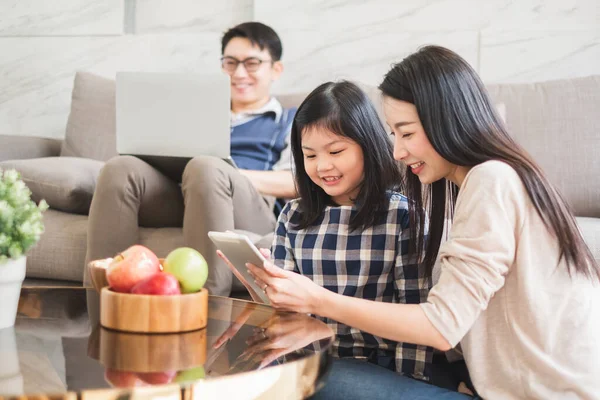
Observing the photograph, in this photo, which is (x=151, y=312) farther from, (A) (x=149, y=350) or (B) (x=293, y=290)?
(B) (x=293, y=290)

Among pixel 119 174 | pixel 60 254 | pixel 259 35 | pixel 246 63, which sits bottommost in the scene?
pixel 60 254

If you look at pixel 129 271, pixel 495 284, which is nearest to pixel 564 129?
pixel 495 284

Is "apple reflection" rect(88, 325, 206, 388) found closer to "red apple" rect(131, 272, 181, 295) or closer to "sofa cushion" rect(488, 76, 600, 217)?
"red apple" rect(131, 272, 181, 295)

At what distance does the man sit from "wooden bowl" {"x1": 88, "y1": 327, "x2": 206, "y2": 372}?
945mm

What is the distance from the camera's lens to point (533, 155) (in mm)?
2357

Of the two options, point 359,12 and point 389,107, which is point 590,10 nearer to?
point 359,12

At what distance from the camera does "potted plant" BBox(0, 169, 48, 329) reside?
997 mm

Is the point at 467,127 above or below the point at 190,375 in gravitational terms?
above

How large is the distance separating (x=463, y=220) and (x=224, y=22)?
2324 millimetres

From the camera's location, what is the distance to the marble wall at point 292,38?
2836 mm

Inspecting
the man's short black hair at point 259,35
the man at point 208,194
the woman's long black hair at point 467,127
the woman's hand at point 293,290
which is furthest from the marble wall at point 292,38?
the woman's hand at point 293,290

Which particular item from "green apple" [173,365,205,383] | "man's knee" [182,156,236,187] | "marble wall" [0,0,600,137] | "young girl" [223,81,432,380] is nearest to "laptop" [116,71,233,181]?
"man's knee" [182,156,236,187]

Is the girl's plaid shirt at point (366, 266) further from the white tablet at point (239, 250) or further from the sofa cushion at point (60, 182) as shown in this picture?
the sofa cushion at point (60, 182)

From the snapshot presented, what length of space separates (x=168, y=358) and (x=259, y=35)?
6.67ft
